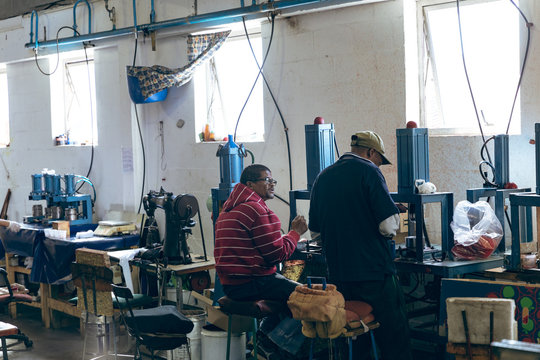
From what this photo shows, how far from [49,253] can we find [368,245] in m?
3.47

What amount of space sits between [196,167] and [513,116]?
9.32 feet

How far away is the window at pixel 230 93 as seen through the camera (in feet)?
19.7

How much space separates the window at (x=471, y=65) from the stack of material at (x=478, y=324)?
2066 mm

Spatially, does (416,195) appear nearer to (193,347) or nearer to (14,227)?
(193,347)

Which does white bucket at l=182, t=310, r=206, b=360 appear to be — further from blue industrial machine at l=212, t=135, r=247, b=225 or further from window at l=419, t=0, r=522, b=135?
window at l=419, t=0, r=522, b=135

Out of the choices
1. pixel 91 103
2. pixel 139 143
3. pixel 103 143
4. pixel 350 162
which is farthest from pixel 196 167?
pixel 350 162

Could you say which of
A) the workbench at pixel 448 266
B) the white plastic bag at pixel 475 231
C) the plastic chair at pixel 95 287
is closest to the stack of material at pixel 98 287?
the plastic chair at pixel 95 287

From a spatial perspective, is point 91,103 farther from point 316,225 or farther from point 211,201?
point 316,225

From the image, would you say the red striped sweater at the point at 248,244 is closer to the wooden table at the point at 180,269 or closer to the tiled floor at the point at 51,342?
the wooden table at the point at 180,269

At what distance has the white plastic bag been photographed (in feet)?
13.1

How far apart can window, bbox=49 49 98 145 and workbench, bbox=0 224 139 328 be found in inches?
55.0

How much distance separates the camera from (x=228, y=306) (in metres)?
4.09

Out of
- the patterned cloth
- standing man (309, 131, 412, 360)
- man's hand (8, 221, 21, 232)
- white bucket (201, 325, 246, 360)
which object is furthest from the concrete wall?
white bucket (201, 325, 246, 360)

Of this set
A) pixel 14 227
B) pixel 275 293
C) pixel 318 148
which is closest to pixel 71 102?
pixel 14 227
